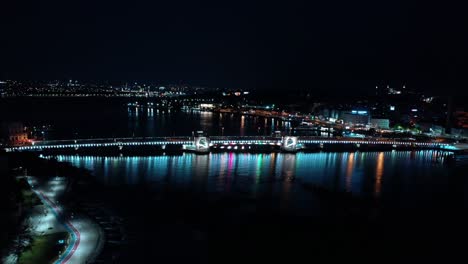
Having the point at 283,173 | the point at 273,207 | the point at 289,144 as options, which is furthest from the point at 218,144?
the point at 273,207

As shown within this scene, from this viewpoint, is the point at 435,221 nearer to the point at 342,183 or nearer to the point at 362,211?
the point at 362,211

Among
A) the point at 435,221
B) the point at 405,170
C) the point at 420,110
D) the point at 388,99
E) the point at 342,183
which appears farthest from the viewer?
the point at 388,99

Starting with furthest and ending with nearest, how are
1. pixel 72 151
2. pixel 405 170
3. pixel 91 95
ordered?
1. pixel 91 95
2. pixel 72 151
3. pixel 405 170

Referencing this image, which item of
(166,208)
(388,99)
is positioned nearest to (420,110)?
(388,99)

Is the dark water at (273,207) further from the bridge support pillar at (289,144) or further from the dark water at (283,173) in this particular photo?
the bridge support pillar at (289,144)

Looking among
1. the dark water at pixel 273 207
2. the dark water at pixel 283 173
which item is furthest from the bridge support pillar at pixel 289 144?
the dark water at pixel 273 207
